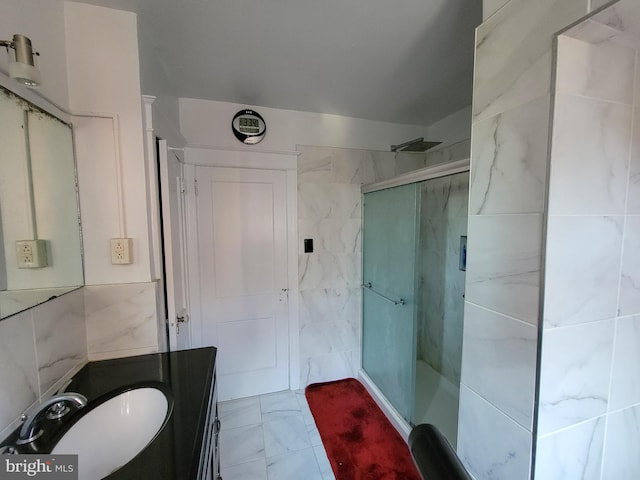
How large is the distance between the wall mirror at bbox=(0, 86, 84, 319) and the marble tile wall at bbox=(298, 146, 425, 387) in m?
1.44

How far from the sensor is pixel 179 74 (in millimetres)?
1666

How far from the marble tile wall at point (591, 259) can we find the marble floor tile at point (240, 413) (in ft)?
5.96

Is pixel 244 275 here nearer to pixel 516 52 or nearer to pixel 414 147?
pixel 414 147

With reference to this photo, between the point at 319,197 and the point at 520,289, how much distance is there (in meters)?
1.67

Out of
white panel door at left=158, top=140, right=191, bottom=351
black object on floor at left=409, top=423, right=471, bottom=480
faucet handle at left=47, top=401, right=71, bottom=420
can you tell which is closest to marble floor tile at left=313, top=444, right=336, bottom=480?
white panel door at left=158, top=140, right=191, bottom=351

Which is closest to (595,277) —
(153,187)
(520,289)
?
(520,289)

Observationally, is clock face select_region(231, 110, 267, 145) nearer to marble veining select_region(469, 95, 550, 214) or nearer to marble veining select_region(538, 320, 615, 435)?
marble veining select_region(469, 95, 550, 214)

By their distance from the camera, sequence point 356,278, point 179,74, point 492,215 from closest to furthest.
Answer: point 492,215
point 179,74
point 356,278

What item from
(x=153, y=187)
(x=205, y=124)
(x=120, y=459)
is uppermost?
(x=205, y=124)

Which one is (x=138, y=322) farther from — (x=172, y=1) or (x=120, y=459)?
(x=172, y=1)

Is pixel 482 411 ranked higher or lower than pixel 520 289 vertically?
lower

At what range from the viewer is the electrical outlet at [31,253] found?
0.94 m

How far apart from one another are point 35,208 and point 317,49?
1.44 m

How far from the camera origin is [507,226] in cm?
90
